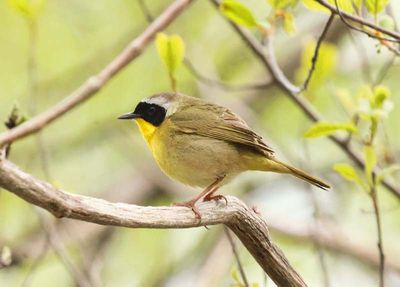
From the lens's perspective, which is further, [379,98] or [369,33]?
[379,98]

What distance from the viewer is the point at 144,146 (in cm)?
680

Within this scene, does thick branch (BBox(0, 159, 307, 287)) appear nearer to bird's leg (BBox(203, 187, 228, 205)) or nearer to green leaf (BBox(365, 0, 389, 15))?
bird's leg (BBox(203, 187, 228, 205))

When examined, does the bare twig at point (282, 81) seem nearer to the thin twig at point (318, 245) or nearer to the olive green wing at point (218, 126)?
the thin twig at point (318, 245)

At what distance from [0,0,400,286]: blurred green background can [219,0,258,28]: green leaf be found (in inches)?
93.3

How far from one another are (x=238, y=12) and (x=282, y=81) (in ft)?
2.81

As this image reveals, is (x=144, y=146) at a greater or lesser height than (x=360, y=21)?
greater

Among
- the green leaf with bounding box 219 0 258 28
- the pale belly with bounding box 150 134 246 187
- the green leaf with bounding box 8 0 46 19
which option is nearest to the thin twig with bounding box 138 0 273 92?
the pale belly with bounding box 150 134 246 187

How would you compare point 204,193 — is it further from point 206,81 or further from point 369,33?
point 369,33

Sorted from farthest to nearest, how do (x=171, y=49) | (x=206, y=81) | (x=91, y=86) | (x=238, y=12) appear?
(x=206, y=81), (x=171, y=49), (x=238, y=12), (x=91, y=86)

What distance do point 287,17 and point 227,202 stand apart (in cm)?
84

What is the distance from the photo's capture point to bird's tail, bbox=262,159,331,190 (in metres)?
3.67

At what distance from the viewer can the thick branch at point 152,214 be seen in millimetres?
2113

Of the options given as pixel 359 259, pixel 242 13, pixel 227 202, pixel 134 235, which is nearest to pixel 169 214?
pixel 227 202

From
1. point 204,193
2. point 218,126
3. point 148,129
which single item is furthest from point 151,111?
point 204,193
